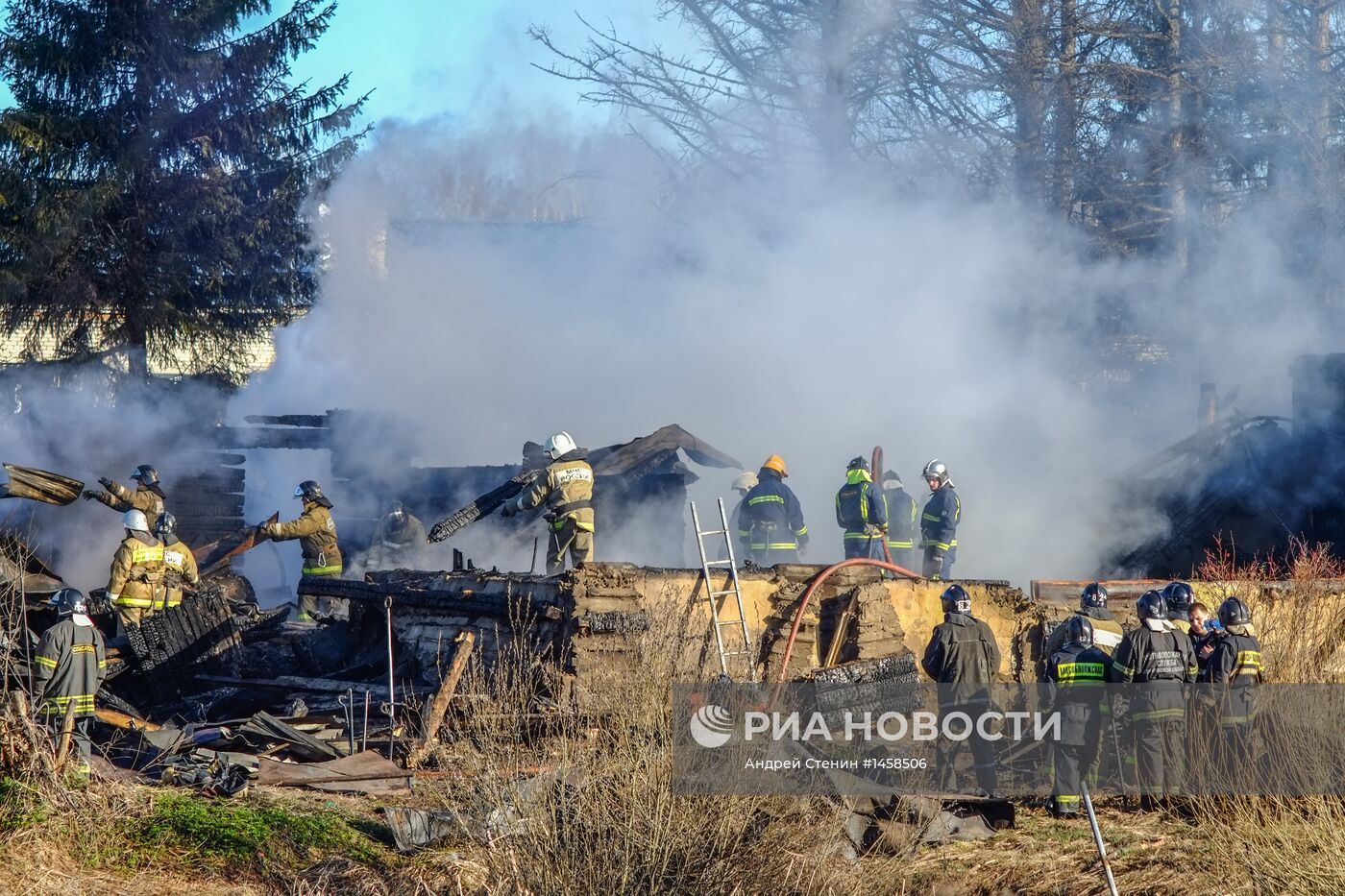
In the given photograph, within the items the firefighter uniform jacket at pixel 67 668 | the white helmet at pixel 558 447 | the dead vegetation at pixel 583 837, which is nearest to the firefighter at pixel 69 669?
the firefighter uniform jacket at pixel 67 668

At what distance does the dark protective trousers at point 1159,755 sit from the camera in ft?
26.3

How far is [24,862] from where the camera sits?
7008mm

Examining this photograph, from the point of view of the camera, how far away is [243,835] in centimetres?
724

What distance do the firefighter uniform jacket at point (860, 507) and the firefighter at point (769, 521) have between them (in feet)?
1.54

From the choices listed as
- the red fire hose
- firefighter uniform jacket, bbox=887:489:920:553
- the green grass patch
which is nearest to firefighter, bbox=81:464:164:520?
the green grass patch

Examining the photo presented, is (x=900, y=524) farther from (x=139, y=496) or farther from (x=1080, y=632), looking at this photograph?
(x=139, y=496)

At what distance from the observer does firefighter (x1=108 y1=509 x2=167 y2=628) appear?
1161 centimetres

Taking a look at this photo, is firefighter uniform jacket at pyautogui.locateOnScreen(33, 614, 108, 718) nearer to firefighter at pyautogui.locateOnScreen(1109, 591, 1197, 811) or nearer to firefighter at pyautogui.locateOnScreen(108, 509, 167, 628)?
firefighter at pyautogui.locateOnScreen(108, 509, 167, 628)

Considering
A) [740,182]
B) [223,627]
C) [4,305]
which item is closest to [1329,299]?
[740,182]

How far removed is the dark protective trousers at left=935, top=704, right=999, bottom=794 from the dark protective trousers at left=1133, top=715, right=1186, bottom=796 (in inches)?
35.4

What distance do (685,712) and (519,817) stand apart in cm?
98

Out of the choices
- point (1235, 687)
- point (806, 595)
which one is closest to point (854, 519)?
point (806, 595)

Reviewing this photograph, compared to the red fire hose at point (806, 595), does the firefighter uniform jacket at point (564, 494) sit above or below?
above

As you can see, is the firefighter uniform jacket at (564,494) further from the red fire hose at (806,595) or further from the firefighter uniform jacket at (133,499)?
the firefighter uniform jacket at (133,499)
